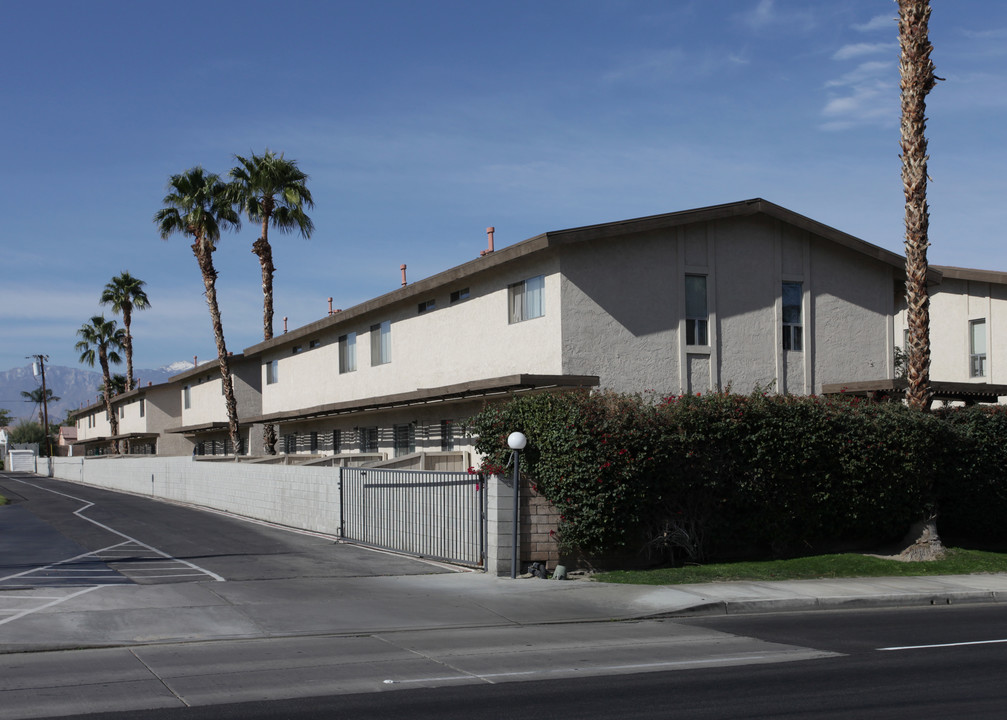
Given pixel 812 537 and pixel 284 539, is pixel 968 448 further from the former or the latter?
pixel 284 539

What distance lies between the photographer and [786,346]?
79.2ft

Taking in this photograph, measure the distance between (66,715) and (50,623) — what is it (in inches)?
179

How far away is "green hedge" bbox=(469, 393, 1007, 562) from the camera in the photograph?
16.4 metres

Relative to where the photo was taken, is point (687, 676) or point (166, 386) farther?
point (166, 386)

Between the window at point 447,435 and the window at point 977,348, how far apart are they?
14.7 meters

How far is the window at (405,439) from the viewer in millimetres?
28823

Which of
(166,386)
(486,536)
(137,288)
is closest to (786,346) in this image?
(486,536)

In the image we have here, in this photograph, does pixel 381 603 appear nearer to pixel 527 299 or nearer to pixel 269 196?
pixel 527 299

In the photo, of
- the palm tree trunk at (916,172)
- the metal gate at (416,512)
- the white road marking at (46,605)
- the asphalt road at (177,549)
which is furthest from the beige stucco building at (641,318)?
the white road marking at (46,605)

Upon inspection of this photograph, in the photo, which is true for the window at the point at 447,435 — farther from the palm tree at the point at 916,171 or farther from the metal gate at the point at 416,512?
the palm tree at the point at 916,171

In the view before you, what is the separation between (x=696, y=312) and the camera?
22.9 metres

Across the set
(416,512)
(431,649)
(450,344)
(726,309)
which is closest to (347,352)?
(450,344)

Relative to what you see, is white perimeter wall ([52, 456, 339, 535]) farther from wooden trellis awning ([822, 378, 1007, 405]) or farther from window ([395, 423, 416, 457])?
wooden trellis awning ([822, 378, 1007, 405])

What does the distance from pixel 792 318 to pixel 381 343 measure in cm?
1263
